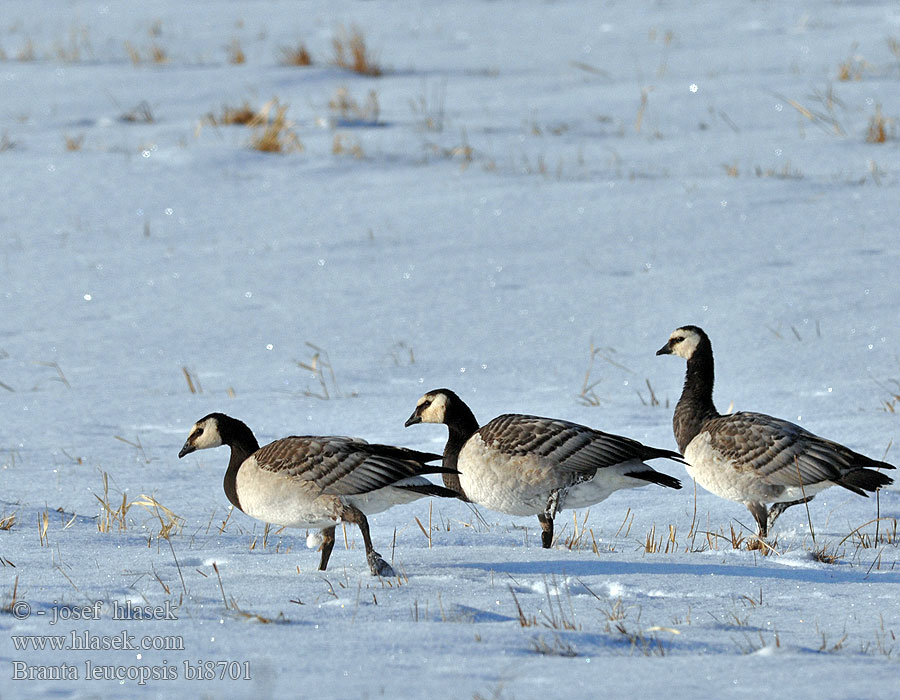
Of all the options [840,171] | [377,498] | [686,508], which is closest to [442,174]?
[840,171]

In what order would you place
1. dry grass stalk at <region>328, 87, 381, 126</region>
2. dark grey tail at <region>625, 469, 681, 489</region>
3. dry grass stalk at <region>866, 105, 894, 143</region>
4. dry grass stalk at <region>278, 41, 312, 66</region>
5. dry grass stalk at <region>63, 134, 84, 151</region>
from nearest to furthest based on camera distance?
dark grey tail at <region>625, 469, 681, 489</region> → dry grass stalk at <region>866, 105, 894, 143</region> → dry grass stalk at <region>63, 134, 84, 151</region> → dry grass stalk at <region>328, 87, 381, 126</region> → dry grass stalk at <region>278, 41, 312, 66</region>

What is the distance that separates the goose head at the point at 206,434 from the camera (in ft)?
18.8

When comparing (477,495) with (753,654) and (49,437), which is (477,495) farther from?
(49,437)

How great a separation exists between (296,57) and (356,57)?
104cm

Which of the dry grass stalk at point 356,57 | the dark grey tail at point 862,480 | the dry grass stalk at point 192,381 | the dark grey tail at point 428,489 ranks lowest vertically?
the dry grass stalk at point 192,381

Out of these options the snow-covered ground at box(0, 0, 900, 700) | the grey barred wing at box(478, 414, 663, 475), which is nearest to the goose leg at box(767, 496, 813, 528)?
the snow-covered ground at box(0, 0, 900, 700)

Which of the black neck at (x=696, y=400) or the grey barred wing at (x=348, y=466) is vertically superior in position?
the grey barred wing at (x=348, y=466)

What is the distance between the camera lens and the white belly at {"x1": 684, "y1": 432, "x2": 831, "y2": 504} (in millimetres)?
5840

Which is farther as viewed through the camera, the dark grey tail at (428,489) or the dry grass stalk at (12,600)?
the dark grey tail at (428,489)

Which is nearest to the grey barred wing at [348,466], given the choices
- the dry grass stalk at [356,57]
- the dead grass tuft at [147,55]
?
the dry grass stalk at [356,57]

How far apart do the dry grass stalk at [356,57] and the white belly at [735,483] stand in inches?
502

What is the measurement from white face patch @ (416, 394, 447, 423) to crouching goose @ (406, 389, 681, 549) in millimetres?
413

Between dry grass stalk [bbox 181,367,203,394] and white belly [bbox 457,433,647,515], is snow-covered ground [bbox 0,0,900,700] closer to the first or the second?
dry grass stalk [bbox 181,367,203,394]

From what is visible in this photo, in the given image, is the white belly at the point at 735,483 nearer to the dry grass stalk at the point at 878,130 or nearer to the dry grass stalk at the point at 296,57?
the dry grass stalk at the point at 878,130
